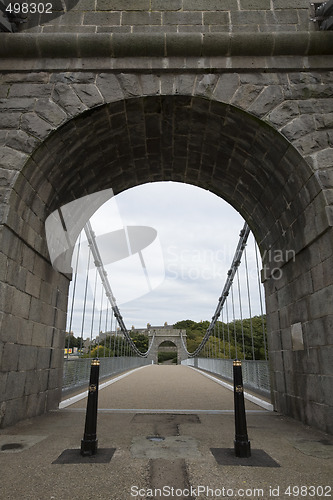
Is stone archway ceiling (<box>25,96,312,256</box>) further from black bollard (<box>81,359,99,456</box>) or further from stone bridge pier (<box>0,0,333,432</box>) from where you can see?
black bollard (<box>81,359,99,456</box>)

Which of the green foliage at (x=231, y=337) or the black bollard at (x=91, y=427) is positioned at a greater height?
the green foliage at (x=231, y=337)

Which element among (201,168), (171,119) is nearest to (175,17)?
(171,119)

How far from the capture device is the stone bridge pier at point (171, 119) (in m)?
3.42

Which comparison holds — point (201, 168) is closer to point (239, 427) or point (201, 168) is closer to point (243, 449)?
point (239, 427)

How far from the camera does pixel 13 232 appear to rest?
337 cm

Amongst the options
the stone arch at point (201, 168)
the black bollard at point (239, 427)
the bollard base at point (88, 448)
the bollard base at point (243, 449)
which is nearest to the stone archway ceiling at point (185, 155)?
the stone arch at point (201, 168)

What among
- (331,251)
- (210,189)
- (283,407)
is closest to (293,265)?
(331,251)

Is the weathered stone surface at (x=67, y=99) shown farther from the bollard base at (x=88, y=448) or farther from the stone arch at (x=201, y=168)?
the bollard base at (x=88, y=448)

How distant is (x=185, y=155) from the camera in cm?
496

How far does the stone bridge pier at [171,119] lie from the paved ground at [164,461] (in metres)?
0.43

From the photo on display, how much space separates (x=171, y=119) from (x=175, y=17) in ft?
3.74

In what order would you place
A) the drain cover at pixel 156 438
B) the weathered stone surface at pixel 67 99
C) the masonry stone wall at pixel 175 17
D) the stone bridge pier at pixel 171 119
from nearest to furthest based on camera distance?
the drain cover at pixel 156 438 < the stone bridge pier at pixel 171 119 < the weathered stone surface at pixel 67 99 < the masonry stone wall at pixel 175 17

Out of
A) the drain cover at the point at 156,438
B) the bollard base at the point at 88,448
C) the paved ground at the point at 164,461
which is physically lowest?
the paved ground at the point at 164,461

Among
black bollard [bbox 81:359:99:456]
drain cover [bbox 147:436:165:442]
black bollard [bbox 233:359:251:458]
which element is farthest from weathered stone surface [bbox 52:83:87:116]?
drain cover [bbox 147:436:165:442]
